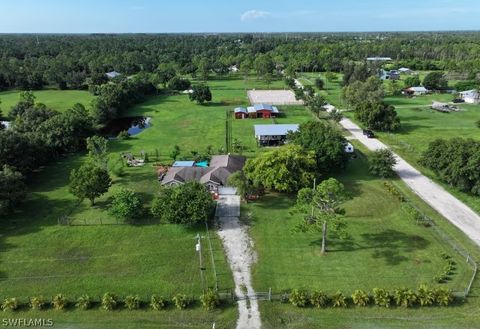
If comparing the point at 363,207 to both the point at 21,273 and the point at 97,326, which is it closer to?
the point at 97,326

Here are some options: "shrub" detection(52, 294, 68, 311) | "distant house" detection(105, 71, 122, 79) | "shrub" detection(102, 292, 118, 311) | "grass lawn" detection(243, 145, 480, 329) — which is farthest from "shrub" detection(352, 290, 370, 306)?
"distant house" detection(105, 71, 122, 79)

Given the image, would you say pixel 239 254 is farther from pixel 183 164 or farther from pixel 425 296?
pixel 183 164

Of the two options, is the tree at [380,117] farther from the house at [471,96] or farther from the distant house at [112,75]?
the distant house at [112,75]

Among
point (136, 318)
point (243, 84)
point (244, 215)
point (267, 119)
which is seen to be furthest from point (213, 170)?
point (243, 84)

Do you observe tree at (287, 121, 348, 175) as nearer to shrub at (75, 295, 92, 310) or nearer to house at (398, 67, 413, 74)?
shrub at (75, 295, 92, 310)

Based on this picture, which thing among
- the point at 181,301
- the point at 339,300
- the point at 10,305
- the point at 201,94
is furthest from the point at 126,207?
the point at 201,94
